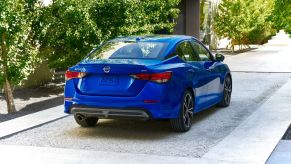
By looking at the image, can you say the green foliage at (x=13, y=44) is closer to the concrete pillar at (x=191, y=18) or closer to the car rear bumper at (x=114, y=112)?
the car rear bumper at (x=114, y=112)

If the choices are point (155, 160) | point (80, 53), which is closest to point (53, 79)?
point (80, 53)

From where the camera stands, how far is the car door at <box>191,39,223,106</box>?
936cm

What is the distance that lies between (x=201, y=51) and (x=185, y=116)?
1.82 metres

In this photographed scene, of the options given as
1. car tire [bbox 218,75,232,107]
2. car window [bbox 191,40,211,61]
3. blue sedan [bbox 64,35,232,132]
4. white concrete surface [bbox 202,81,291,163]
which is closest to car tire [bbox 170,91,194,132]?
blue sedan [bbox 64,35,232,132]

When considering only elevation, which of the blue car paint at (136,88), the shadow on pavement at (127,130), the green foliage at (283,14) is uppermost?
the green foliage at (283,14)

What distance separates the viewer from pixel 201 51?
9.65 metres

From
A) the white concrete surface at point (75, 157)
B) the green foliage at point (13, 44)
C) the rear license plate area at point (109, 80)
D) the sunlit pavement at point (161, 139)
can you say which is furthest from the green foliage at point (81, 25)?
the white concrete surface at point (75, 157)

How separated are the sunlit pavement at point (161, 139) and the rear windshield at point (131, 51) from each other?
1.19m

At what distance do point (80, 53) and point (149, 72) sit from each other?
18.6ft

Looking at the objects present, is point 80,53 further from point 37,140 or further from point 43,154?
point 43,154

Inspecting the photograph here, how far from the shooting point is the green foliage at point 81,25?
12.1 metres

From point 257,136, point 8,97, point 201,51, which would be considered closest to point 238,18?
point 201,51

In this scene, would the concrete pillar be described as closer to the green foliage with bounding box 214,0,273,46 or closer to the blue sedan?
the green foliage with bounding box 214,0,273,46

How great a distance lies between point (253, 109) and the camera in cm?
1034
